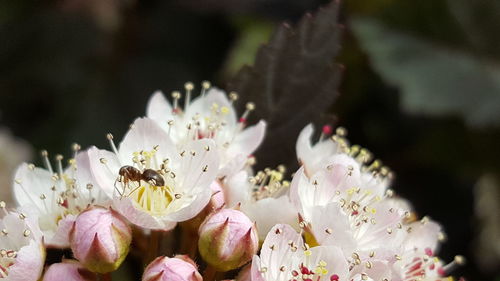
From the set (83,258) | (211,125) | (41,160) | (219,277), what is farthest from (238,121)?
(41,160)

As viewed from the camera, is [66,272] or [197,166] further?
[197,166]

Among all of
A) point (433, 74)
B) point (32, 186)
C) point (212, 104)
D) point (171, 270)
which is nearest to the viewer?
point (171, 270)

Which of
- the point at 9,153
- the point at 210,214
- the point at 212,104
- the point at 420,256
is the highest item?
the point at 212,104

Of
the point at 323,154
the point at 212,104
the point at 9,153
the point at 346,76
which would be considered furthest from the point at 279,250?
the point at 9,153

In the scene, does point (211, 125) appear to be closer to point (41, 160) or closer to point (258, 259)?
point (258, 259)

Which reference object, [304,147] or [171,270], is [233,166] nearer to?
[304,147]

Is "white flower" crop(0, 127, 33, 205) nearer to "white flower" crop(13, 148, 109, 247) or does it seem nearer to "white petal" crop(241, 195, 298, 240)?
"white flower" crop(13, 148, 109, 247)

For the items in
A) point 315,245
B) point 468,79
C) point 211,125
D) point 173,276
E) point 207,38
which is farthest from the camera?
point 207,38
